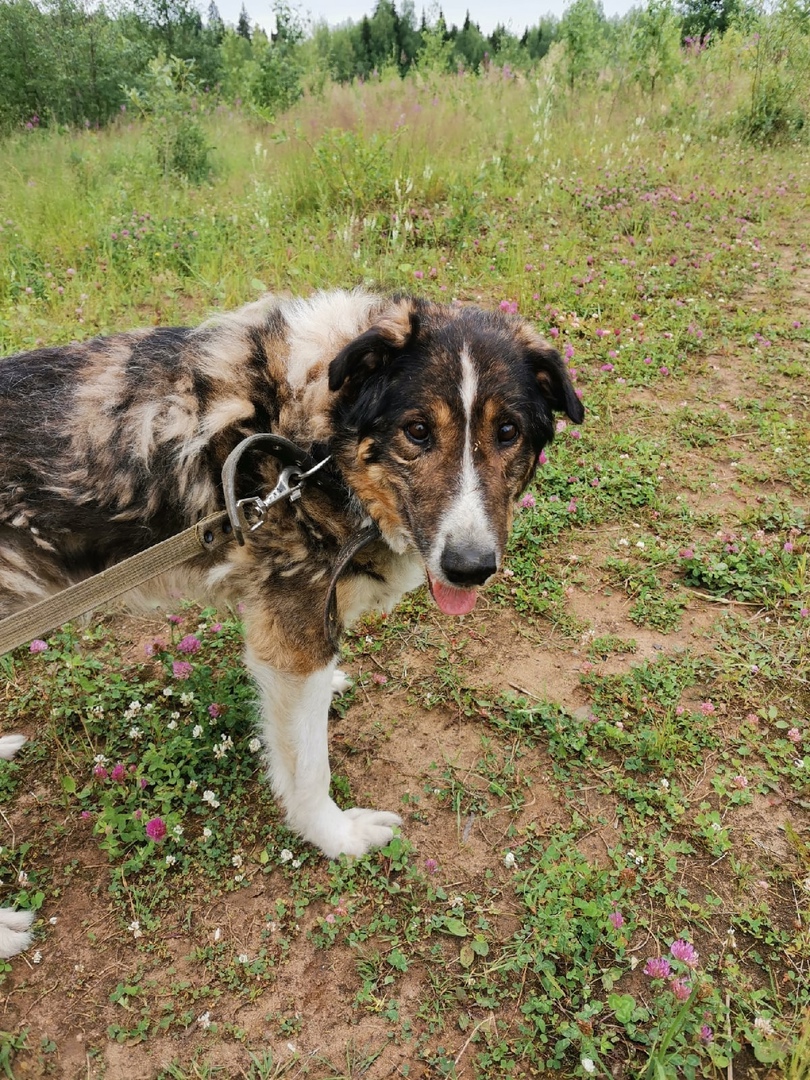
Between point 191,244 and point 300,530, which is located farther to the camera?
point 191,244

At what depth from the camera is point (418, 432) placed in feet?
7.42

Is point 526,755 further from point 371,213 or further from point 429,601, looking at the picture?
point 371,213

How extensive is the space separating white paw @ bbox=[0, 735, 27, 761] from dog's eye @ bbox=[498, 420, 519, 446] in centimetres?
265

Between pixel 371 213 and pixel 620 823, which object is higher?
pixel 371 213

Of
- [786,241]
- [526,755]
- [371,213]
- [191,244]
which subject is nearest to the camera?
[526,755]

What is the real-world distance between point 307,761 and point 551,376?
1838 millimetres

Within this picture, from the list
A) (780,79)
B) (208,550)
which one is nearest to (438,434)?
(208,550)

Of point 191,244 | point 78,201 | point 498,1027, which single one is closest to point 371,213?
point 191,244

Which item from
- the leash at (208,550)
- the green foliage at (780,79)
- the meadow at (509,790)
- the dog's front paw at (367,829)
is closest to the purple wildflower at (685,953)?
the meadow at (509,790)

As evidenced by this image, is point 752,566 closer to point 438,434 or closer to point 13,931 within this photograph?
point 438,434

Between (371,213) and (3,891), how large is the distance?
23.7ft

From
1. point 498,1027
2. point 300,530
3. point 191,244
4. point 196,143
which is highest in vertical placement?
point 196,143

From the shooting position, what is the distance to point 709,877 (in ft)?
8.12

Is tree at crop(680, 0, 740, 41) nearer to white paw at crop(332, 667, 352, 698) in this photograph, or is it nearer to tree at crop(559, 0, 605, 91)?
tree at crop(559, 0, 605, 91)
